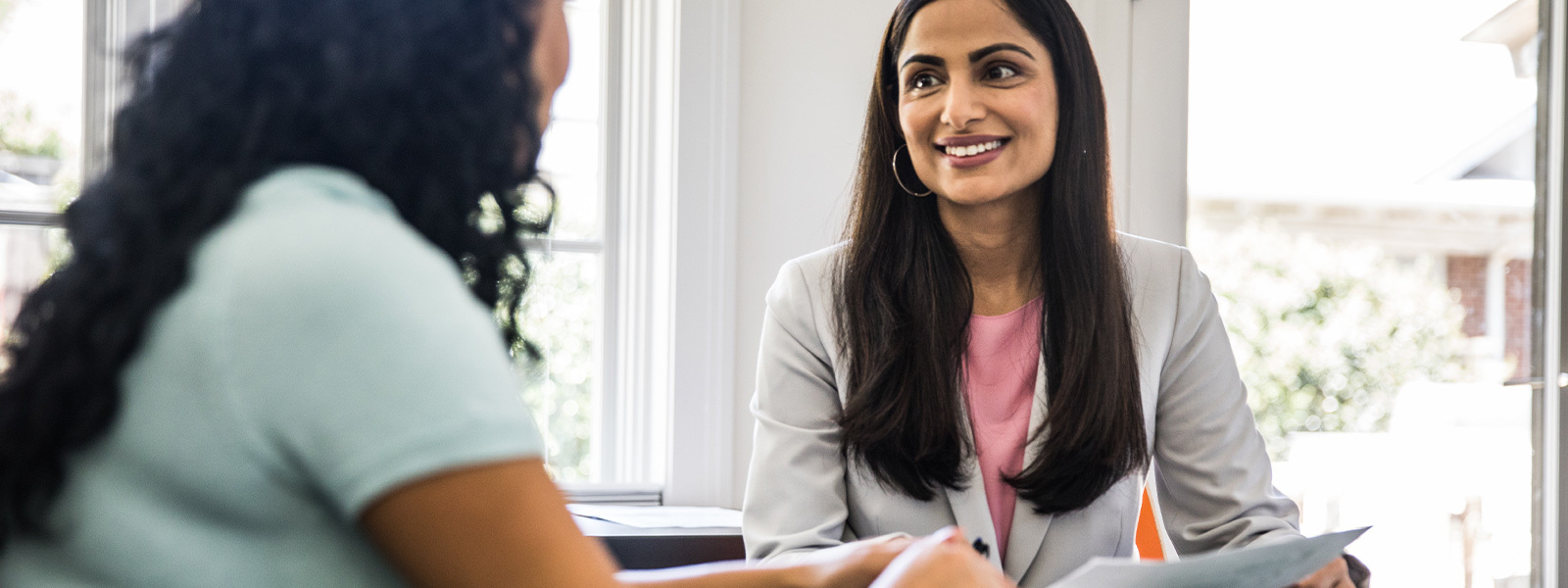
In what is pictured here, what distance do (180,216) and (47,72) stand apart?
6.39 feet

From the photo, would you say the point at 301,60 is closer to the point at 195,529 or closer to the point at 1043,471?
the point at 195,529

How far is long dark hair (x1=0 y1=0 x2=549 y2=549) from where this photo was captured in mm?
498

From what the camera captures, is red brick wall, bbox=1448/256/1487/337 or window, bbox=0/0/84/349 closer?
window, bbox=0/0/84/349

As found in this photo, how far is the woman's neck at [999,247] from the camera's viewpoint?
55.1 inches

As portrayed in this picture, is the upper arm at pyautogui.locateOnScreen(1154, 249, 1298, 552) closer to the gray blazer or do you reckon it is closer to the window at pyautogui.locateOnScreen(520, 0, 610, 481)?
the gray blazer

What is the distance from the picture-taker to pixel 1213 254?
654cm

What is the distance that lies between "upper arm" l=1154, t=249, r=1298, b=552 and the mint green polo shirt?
99 cm

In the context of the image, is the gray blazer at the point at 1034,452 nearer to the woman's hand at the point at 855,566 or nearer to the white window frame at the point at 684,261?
the woman's hand at the point at 855,566

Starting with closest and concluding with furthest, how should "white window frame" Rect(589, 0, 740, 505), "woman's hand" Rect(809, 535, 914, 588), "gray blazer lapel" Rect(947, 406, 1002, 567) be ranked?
1. "woman's hand" Rect(809, 535, 914, 588)
2. "gray blazer lapel" Rect(947, 406, 1002, 567)
3. "white window frame" Rect(589, 0, 740, 505)

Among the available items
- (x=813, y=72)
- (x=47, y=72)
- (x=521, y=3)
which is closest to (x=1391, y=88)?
(x=813, y=72)

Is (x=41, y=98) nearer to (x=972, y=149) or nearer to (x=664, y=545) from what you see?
(x=664, y=545)

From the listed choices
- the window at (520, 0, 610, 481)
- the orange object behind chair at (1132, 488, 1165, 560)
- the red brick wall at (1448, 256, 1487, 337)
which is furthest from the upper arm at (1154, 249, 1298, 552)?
the red brick wall at (1448, 256, 1487, 337)

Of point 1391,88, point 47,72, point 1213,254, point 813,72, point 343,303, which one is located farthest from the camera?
point 1213,254

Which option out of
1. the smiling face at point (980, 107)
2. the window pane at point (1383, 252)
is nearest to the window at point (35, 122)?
the smiling face at point (980, 107)
